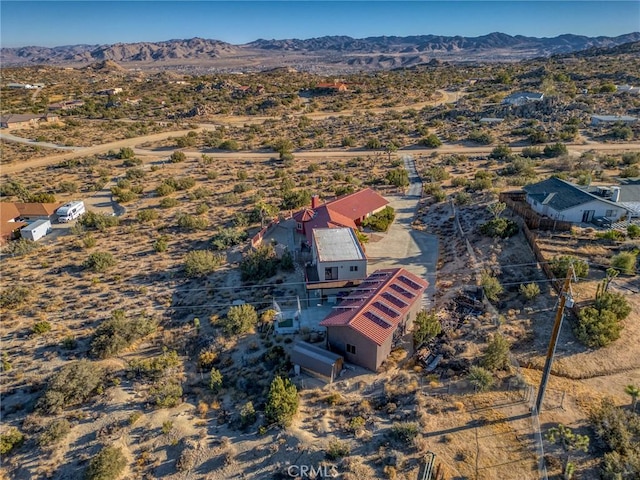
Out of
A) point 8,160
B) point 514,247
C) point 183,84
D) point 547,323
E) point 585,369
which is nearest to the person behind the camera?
point 585,369

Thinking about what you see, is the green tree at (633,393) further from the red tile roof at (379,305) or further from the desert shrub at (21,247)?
the desert shrub at (21,247)

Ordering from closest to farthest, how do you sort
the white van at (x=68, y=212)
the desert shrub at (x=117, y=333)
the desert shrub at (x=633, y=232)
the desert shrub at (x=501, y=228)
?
the desert shrub at (x=117, y=333)
the desert shrub at (x=633, y=232)
the desert shrub at (x=501, y=228)
the white van at (x=68, y=212)

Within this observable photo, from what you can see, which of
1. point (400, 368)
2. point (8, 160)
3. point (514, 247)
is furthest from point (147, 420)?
point (8, 160)

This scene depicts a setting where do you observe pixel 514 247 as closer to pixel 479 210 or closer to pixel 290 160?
pixel 479 210

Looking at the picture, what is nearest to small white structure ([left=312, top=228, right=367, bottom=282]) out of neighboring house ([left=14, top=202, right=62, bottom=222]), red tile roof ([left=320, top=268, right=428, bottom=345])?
red tile roof ([left=320, top=268, right=428, bottom=345])

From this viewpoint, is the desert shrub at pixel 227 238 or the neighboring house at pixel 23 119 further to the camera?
the neighboring house at pixel 23 119

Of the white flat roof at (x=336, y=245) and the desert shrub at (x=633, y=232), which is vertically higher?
the desert shrub at (x=633, y=232)

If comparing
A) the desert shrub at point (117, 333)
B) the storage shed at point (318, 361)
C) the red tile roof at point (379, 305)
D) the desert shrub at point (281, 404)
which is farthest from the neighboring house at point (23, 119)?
the desert shrub at point (281, 404)
